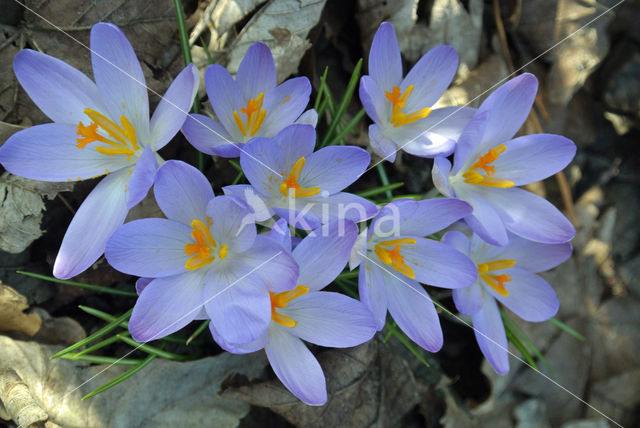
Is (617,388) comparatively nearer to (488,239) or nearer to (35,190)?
(488,239)

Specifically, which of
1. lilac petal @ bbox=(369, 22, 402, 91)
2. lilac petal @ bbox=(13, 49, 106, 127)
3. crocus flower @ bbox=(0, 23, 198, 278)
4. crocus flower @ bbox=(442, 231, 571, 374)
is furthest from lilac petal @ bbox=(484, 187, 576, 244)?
lilac petal @ bbox=(13, 49, 106, 127)

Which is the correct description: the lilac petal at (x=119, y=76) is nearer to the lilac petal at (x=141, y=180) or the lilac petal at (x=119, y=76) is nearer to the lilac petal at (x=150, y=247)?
the lilac petal at (x=141, y=180)

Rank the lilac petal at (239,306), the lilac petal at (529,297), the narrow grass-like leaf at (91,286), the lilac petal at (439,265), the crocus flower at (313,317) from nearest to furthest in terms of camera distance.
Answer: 1. the lilac petal at (239,306)
2. the crocus flower at (313,317)
3. the lilac petal at (439,265)
4. the narrow grass-like leaf at (91,286)
5. the lilac petal at (529,297)

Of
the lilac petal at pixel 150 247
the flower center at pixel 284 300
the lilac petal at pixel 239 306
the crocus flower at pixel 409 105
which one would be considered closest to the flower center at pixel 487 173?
the crocus flower at pixel 409 105

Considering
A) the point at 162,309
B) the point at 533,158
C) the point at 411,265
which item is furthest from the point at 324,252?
the point at 533,158

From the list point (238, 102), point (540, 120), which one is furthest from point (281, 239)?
point (540, 120)

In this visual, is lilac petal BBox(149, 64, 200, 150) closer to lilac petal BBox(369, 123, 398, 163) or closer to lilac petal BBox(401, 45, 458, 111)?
lilac petal BBox(369, 123, 398, 163)

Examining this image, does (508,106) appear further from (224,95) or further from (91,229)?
(91,229)
